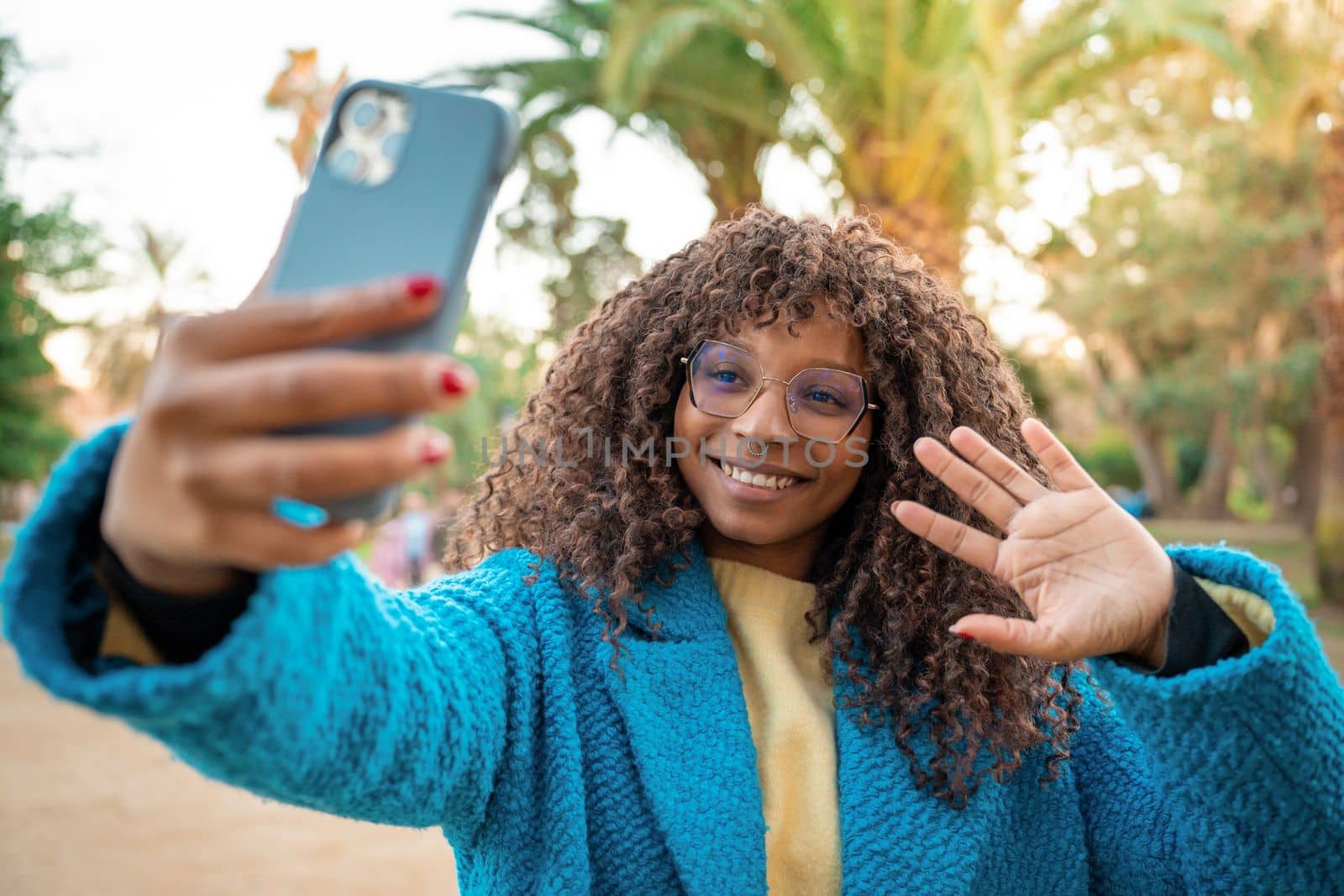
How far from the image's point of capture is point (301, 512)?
109 centimetres

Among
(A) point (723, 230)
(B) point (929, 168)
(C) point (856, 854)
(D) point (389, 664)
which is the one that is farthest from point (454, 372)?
(B) point (929, 168)

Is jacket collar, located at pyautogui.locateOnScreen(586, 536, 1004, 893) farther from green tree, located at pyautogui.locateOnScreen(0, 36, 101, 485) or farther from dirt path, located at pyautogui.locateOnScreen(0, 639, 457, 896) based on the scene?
green tree, located at pyautogui.locateOnScreen(0, 36, 101, 485)

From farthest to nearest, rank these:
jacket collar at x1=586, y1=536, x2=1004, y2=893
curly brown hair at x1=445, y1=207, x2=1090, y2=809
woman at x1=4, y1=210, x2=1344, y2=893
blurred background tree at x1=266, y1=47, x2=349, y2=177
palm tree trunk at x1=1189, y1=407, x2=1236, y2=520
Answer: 1. palm tree trunk at x1=1189, y1=407, x2=1236, y2=520
2. blurred background tree at x1=266, y1=47, x2=349, y2=177
3. curly brown hair at x1=445, y1=207, x2=1090, y2=809
4. jacket collar at x1=586, y1=536, x2=1004, y2=893
5. woman at x1=4, y1=210, x2=1344, y2=893

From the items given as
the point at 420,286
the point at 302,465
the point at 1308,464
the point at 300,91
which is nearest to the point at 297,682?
the point at 302,465

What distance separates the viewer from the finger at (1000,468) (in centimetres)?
157

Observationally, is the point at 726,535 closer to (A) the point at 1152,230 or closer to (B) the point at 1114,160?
(A) the point at 1152,230

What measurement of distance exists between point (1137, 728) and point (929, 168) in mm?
8190

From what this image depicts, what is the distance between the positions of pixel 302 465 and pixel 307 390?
0.22ft

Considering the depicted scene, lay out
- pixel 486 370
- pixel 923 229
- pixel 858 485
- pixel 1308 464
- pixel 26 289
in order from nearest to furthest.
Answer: pixel 858 485 → pixel 923 229 → pixel 26 289 → pixel 1308 464 → pixel 486 370

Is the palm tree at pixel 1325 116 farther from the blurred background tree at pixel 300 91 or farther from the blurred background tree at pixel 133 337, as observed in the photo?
the blurred background tree at pixel 133 337

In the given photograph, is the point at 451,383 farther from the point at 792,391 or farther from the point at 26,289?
the point at 26,289

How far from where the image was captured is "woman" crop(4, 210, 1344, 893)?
102 cm

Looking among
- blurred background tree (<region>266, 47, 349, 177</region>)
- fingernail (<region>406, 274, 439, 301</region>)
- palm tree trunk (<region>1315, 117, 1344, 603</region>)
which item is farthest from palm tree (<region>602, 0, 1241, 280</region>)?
fingernail (<region>406, 274, 439, 301</region>)

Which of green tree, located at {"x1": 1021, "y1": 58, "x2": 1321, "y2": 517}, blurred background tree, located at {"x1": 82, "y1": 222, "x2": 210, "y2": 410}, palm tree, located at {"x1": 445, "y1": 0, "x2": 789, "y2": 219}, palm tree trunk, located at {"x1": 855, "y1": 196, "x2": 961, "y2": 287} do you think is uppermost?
green tree, located at {"x1": 1021, "y1": 58, "x2": 1321, "y2": 517}
